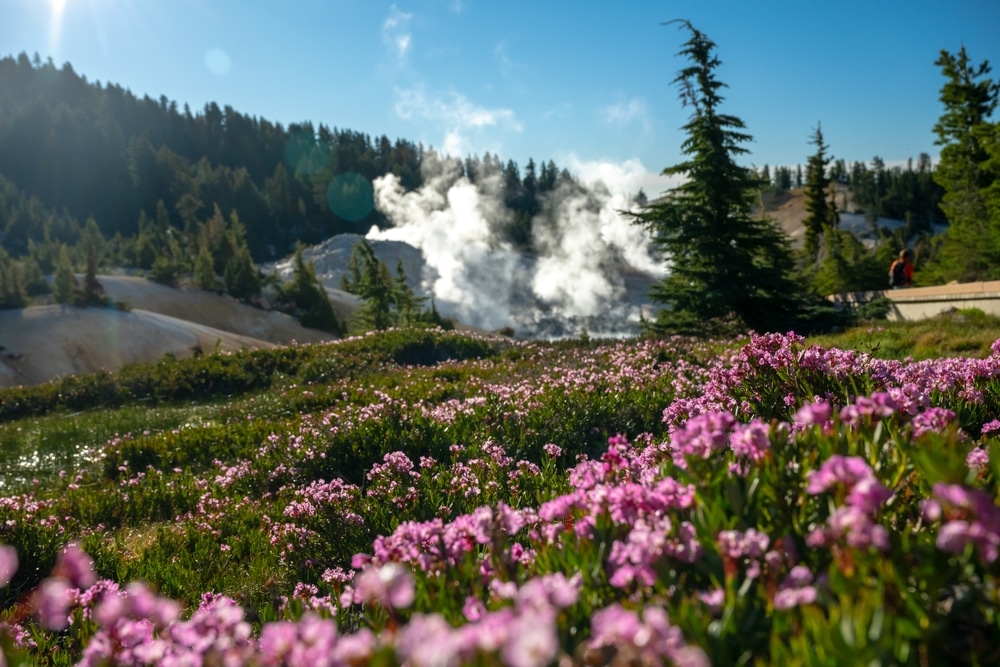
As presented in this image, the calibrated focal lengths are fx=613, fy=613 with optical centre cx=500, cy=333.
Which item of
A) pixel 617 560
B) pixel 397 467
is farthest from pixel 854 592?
pixel 397 467

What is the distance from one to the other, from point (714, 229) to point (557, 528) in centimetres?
1639

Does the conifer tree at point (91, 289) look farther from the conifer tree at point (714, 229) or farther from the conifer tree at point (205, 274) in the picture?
the conifer tree at point (714, 229)

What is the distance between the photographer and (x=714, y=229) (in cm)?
1741

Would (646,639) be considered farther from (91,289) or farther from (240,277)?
(240,277)

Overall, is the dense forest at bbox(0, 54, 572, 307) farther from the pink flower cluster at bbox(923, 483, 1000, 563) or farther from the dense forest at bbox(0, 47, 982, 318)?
the pink flower cluster at bbox(923, 483, 1000, 563)

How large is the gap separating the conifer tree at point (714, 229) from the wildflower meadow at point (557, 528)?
697cm

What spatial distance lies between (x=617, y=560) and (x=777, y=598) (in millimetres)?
505

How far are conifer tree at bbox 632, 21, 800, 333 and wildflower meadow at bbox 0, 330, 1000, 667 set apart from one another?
6.97 metres

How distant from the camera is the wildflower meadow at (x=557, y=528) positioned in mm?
1493

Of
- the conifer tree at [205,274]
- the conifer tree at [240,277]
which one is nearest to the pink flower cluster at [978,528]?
the conifer tree at [205,274]

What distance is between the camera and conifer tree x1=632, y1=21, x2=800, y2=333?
56.5 feet

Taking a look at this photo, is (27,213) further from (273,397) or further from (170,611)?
(170,611)

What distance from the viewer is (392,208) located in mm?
120312

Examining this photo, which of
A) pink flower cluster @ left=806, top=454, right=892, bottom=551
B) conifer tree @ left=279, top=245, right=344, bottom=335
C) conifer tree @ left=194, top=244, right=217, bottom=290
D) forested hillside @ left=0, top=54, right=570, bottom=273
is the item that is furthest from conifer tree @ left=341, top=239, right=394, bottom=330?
forested hillside @ left=0, top=54, right=570, bottom=273
